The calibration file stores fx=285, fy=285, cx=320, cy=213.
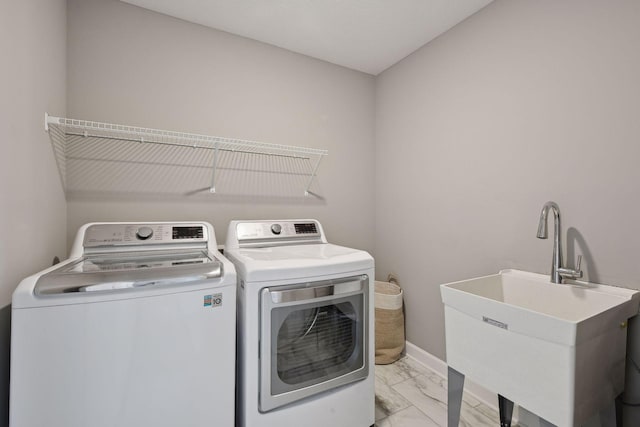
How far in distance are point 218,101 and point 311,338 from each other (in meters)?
1.68

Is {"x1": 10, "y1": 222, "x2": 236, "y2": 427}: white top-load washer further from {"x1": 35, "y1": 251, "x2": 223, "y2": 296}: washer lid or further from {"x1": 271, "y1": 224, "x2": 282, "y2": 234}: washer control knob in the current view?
{"x1": 271, "y1": 224, "x2": 282, "y2": 234}: washer control knob

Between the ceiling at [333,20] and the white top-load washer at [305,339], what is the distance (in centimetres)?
153

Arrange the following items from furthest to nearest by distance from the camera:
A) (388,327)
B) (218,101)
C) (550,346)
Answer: (388,327) < (218,101) < (550,346)

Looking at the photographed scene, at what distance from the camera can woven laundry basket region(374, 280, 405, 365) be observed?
7.22ft

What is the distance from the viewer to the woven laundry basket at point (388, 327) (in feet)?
7.22

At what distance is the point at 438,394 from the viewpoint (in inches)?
72.6

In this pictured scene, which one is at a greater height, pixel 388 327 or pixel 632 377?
pixel 632 377

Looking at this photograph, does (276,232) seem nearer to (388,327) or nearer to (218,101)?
(218,101)

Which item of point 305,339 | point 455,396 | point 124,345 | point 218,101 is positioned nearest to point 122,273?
point 124,345

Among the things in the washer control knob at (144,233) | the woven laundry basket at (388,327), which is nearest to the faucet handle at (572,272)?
the woven laundry basket at (388,327)

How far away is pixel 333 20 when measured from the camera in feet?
6.29

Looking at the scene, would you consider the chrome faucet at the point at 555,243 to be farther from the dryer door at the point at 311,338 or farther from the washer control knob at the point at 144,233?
the washer control knob at the point at 144,233

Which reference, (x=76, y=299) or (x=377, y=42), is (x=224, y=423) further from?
(x=377, y=42)

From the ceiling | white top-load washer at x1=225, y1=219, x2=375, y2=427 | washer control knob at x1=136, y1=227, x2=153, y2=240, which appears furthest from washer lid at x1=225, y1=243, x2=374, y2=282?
the ceiling
